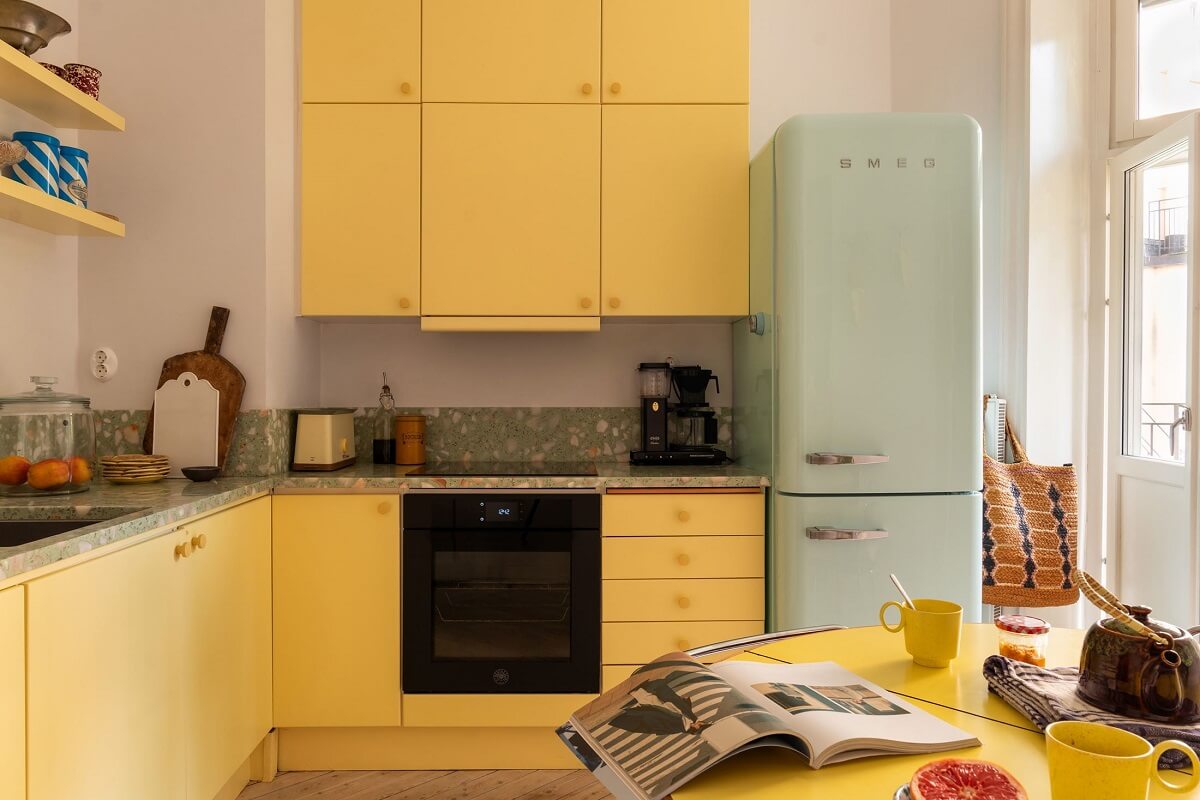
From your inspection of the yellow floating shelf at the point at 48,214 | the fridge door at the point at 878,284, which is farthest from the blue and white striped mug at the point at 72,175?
the fridge door at the point at 878,284

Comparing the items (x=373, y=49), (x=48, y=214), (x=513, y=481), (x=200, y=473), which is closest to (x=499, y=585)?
(x=513, y=481)

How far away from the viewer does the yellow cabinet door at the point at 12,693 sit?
4.44 ft

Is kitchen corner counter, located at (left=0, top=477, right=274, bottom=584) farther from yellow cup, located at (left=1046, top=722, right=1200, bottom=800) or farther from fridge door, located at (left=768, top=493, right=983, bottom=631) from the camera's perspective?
fridge door, located at (left=768, top=493, right=983, bottom=631)

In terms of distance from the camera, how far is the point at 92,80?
7.80 feet

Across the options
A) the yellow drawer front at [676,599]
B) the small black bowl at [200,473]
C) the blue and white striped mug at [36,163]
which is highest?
the blue and white striped mug at [36,163]

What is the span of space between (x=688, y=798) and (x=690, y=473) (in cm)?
198

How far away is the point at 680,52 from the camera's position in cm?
288

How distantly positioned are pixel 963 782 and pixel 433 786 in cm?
221

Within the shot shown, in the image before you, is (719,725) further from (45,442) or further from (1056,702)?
(45,442)

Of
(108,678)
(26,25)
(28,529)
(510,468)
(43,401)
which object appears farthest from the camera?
(510,468)

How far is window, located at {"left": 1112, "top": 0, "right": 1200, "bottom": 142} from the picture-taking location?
2.70 m

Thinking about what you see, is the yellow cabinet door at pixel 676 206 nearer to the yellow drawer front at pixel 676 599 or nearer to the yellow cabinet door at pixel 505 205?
the yellow cabinet door at pixel 505 205

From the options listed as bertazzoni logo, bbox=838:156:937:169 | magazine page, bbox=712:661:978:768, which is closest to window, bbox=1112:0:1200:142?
bertazzoni logo, bbox=838:156:937:169

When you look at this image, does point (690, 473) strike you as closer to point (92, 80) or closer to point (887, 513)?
point (887, 513)
